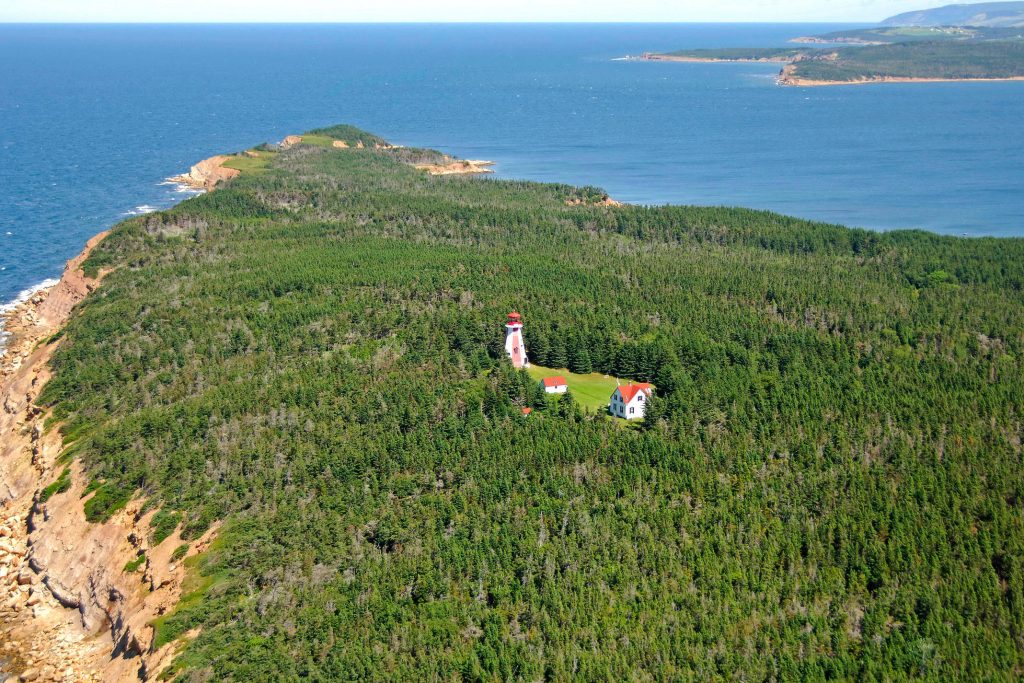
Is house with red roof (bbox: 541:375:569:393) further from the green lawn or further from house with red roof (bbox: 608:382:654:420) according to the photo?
house with red roof (bbox: 608:382:654:420)

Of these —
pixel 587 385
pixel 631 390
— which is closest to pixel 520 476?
pixel 631 390

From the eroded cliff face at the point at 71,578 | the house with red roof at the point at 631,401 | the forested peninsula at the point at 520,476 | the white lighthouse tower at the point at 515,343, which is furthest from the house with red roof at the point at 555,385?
the eroded cliff face at the point at 71,578

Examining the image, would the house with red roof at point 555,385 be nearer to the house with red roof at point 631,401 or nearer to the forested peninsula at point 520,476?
the forested peninsula at point 520,476

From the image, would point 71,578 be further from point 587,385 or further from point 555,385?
point 587,385

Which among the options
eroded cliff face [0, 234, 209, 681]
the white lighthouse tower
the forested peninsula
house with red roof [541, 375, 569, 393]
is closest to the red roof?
the forested peninsula

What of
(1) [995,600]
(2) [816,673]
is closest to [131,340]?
(2) [816,673]

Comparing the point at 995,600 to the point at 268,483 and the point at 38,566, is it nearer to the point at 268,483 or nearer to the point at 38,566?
the point at 268,483
